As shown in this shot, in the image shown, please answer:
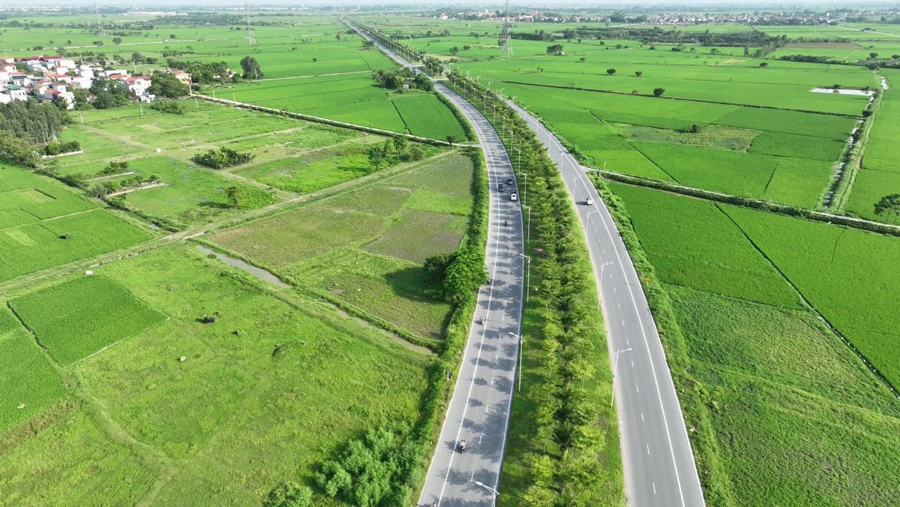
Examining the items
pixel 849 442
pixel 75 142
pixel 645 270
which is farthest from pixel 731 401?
pixel 75 142

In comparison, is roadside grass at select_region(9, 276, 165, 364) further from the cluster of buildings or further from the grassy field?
the cluster of buildings

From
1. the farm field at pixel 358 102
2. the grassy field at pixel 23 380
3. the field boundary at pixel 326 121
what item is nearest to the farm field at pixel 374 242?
the grassy field at pixel 23 380

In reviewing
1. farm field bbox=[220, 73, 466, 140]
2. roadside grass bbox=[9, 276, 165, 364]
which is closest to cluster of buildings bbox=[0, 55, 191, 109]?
farm field bbox=[220, 73, 466, 140]

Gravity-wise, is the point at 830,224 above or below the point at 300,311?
above

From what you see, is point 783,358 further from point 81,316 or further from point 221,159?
point 221,159

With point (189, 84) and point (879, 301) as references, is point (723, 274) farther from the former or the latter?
point (189, 84)

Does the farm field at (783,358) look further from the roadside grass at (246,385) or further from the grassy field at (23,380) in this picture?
the grassy field at (23,380)

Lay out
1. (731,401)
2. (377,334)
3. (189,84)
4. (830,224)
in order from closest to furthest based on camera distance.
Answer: (731,401), (377,334), (830,224), (189,84)
